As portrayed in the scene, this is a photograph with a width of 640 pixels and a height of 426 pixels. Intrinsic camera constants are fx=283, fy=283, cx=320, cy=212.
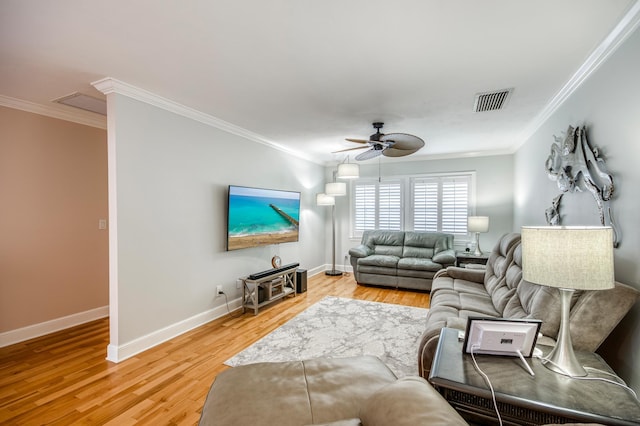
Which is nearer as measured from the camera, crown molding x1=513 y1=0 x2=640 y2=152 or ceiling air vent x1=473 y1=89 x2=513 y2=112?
crown molding x1=513 y1=0 x2=640 y2=152

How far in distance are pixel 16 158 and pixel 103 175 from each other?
0.82 meters

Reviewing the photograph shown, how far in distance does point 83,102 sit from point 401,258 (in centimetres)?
517

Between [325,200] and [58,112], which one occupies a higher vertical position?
[58,112]

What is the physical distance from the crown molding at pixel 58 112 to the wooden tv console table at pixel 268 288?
2.76 meters

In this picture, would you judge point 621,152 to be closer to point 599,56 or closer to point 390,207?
point 599,56

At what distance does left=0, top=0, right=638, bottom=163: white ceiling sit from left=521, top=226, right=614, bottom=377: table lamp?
131 cm

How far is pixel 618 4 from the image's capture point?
5.20 ft

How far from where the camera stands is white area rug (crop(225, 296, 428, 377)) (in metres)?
2.65

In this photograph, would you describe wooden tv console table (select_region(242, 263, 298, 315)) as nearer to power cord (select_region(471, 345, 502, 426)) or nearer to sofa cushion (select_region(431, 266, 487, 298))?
sofa cushion (select_region(431, 266, 487, 298))

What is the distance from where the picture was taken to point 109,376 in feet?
7.68

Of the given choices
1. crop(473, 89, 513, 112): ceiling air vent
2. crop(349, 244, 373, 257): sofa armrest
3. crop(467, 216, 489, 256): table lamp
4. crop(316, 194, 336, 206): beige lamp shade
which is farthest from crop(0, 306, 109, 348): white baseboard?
crop(467, 216, 489, 256): table lamp

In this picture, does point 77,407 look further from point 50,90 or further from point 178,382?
point 50,90

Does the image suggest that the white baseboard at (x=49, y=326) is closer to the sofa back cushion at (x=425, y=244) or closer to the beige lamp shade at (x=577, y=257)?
the beige lamp shade at (x=577, y=257)

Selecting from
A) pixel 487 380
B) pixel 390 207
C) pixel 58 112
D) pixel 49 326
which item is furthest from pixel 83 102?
pixel 390 207
